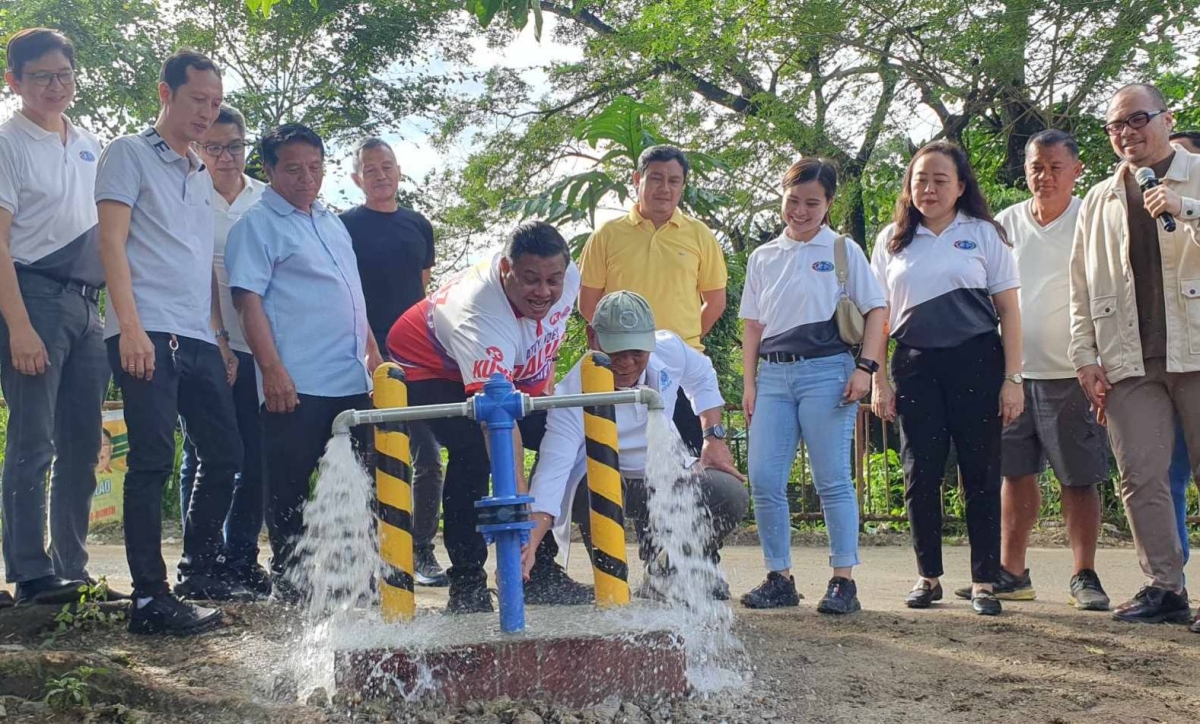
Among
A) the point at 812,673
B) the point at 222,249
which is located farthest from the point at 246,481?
the point at 812,673

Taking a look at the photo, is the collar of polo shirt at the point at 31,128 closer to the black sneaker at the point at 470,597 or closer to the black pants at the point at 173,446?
the black pants at the point at 173,446

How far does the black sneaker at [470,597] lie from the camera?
403cm

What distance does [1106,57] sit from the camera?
1053cm

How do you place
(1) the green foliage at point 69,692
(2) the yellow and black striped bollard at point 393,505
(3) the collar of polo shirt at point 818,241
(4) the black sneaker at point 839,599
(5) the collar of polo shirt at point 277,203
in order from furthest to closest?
1. (3) the collar of polo shirt at point 818,241
2. (4) the black sneaker at point 839,599
3. (5) the collar of polo shirt at point 277,203
4. (2) the yellow and black striped bollard at point 393,505
5. (1) the green foliage at point 69,692

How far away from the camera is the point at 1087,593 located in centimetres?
486

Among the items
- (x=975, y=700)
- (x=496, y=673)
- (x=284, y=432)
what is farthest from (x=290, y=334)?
(x=975, y=700)

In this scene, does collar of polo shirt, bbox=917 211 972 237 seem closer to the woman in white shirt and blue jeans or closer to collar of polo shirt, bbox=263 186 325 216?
the woman in white shirt and blue jeans

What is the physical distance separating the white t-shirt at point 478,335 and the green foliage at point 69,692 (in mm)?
1419

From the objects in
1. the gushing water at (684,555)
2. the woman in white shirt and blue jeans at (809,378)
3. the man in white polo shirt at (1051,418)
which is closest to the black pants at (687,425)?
the woman in white shirt and blue jeans at (809,378)

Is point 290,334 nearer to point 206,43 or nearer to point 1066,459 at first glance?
point 1066,459

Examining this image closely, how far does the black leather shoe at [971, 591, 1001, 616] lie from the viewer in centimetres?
460

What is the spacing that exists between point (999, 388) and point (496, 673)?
8.30 feet

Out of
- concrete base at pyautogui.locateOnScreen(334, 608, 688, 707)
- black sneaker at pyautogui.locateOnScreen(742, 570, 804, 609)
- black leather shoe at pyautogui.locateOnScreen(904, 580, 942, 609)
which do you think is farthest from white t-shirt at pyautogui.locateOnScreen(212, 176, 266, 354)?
black leather shoe at pyautogui.locateOnScreen(904, 580, 942, 609)

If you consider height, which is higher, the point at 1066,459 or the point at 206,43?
the point at 206,43
